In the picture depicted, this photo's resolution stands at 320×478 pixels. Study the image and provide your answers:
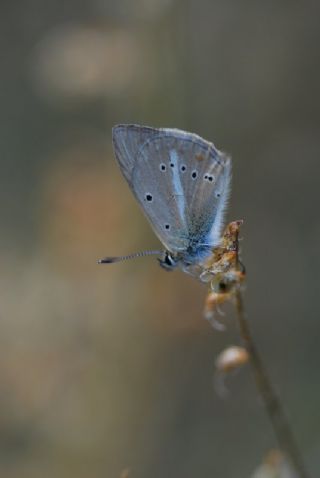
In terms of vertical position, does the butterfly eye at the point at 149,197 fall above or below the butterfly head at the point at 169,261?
above

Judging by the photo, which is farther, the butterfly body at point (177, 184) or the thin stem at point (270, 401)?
the butterfly body at point (177, 184)

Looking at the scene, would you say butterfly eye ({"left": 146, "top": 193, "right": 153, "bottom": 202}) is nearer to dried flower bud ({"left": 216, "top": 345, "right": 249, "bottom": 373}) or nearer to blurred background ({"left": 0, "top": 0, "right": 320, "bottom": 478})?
dried flower bud ({"left": 216, "top": 345, "right": 249, "bottom": 373})

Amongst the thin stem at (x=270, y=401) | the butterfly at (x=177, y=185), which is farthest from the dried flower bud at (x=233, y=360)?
the butterfly at (x=177, y=185)

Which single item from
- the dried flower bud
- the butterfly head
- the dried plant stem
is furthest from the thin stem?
the butterfly head

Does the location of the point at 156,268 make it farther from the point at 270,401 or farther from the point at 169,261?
the point at 270,401

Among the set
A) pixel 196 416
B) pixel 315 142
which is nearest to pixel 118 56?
pixel 315 142

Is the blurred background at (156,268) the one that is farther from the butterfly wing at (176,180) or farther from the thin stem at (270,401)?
the thin stem at (270,401)

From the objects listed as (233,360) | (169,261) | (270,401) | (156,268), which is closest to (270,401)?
(270,401)
